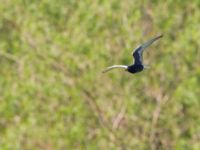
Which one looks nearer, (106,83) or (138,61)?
(138,61)

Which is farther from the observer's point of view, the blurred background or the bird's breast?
the blurred background

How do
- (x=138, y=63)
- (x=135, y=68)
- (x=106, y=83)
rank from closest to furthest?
(x=135, y=68)
(x=138, y=63)
(x=106, y=83)

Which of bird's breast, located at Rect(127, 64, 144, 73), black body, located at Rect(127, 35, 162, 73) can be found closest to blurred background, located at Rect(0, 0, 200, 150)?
black body, located at Rect(127, 35, 162, 73)

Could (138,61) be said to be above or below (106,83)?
below

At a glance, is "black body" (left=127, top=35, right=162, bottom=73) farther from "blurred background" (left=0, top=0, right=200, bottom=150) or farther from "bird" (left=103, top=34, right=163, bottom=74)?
"blurred background" (left=0, top=0, right=200, bottom=150)

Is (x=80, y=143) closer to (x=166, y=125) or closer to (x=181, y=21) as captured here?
(x=166, y=125)

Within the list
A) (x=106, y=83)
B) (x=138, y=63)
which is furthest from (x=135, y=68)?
(x=106, y=83)

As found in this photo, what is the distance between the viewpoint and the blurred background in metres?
15.5

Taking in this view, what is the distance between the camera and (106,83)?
1598 cm

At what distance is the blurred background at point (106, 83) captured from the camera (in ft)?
50.7

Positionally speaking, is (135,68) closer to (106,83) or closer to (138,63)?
(138,63)

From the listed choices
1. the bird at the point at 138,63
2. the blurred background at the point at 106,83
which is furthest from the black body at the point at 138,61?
the blurred background at the point at 106,83

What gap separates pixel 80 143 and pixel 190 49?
2.17m

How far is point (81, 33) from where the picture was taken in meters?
16.1
